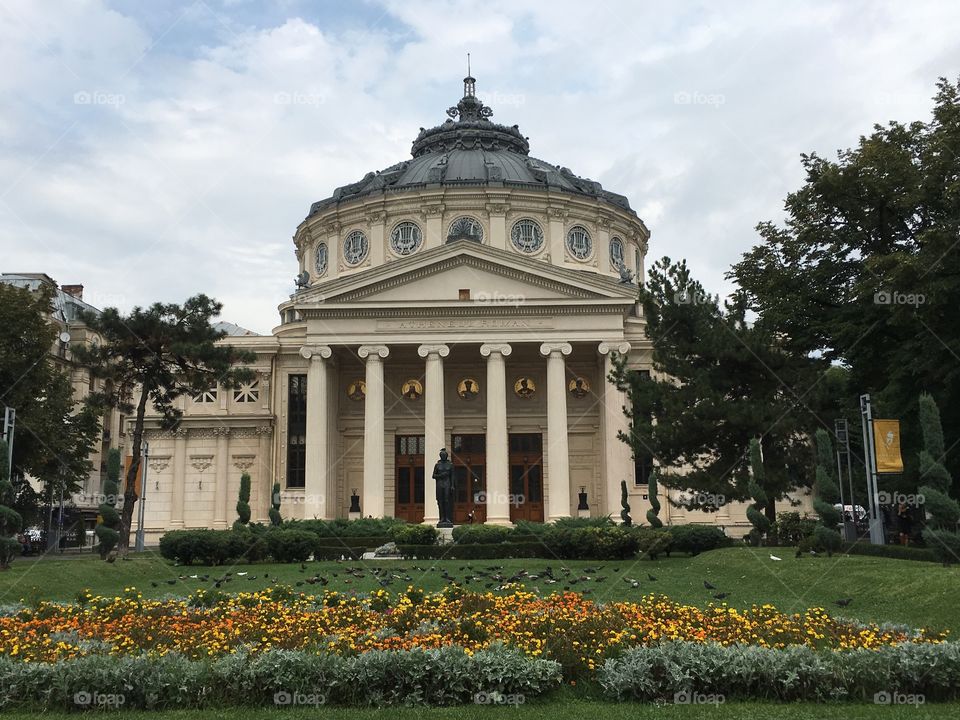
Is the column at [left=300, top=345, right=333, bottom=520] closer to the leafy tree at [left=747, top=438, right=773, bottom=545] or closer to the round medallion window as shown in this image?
the round medallion window

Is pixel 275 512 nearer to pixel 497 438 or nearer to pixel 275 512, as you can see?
pixel 275 512

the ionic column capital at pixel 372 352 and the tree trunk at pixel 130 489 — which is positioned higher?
the ionic column capital at pixel 372 352

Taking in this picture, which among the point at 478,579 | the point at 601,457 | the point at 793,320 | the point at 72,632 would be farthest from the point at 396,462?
the point at 72,632

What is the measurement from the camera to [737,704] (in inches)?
454

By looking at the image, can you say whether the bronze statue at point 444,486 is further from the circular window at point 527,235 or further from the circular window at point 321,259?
the circular window at point 321,259

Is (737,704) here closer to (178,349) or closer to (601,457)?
(178,349)

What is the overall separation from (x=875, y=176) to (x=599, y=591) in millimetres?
20023

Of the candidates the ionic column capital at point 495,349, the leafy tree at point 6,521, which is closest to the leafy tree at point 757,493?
the ionic column capital at point 495,349

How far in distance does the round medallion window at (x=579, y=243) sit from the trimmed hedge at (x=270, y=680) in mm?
53742

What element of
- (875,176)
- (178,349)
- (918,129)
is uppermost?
(918,129)

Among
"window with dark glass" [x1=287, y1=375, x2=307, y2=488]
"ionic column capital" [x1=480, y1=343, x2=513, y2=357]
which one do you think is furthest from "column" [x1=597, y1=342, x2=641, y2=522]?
"window with dark glass" [x1=287, y1=375, x2=307, y2=488]

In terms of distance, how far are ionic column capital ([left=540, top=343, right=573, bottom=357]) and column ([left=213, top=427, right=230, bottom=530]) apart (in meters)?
21.0

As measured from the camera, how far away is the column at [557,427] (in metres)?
49.1

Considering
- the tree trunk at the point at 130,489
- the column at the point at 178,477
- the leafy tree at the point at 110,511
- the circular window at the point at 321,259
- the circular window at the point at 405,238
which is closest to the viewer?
the leafy tree at the point at 110,511
